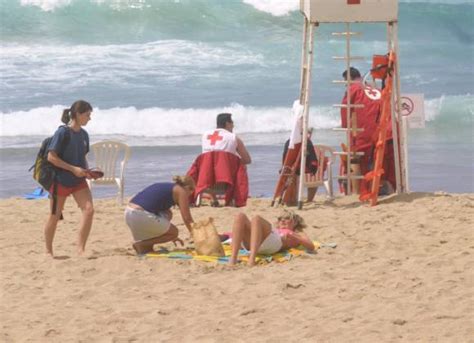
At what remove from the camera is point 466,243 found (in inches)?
379

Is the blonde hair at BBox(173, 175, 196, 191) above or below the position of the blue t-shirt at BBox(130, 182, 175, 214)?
above

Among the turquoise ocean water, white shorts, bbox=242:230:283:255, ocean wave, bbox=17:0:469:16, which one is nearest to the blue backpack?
white shorts, bbox=242:230:283:255

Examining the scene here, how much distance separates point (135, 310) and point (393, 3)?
18.0 feet

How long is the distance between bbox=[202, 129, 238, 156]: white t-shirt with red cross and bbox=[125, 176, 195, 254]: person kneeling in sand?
3.17m

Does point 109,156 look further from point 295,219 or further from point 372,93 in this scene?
point 295,219

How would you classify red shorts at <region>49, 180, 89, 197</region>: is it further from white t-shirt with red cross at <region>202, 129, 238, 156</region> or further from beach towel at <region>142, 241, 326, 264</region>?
white t-shirt with red cross at <region>202, 129, 238, 156</region>

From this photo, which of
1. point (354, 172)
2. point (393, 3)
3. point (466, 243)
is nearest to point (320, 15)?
point (393, 3)

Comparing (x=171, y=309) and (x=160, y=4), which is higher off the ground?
(x=160, y=4)

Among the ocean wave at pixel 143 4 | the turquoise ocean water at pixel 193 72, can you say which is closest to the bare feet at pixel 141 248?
the turquoise ocean water at pixel 193 72

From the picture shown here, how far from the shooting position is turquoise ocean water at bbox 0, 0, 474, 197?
22062 millimetres

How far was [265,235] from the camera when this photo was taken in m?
9.22

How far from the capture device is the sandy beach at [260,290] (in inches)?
274

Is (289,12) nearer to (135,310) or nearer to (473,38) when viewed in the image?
(473,38)

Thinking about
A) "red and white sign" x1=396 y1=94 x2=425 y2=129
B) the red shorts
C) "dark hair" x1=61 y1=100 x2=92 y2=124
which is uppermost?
"dark hair" x1=61 y1=100 x2=92 y2=124
